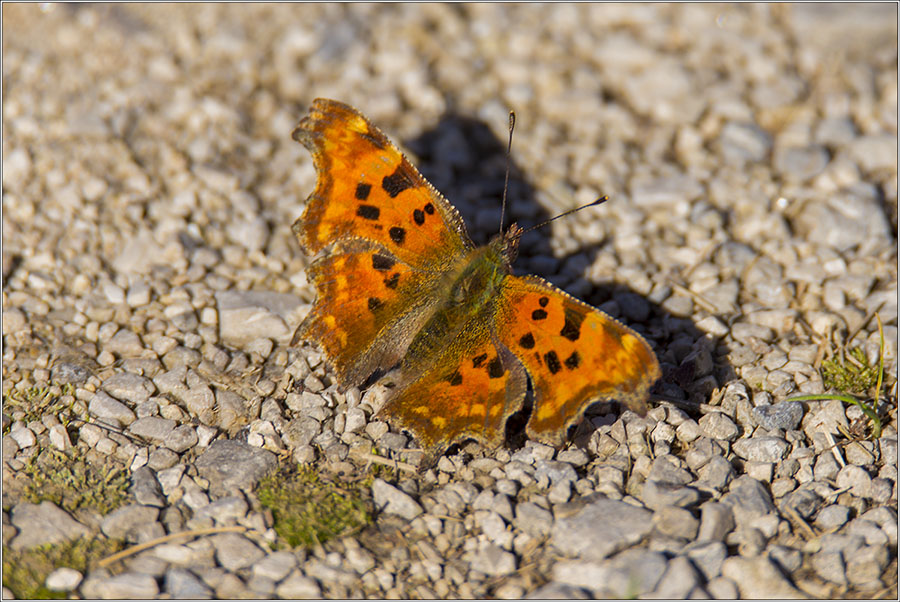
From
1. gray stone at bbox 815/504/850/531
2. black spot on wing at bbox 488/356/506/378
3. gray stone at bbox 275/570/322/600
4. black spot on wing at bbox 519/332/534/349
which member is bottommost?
gray stone at bbox 275/570/322/600

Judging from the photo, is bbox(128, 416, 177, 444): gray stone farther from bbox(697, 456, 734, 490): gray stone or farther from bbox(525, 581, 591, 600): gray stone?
bbox(697, 456, 734, 490): gray stone

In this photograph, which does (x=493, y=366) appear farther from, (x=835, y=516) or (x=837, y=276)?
(x=837, y=276)

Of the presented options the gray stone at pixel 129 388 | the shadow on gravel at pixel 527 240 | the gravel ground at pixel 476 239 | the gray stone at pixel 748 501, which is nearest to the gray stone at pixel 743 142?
the gravel ground at pixel 476 239

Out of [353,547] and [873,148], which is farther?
[873,148]

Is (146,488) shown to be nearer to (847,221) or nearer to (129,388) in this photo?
(129,388)

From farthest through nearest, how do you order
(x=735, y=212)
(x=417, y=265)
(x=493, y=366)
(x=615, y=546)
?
(x=735, y=212)
(x=417, y=265)
(x=493, y=366)
(x=615, y=546)

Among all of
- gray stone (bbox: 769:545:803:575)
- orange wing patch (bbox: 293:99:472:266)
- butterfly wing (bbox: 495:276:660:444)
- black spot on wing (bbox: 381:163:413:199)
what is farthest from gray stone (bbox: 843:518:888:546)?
black spot on wing (bbox: 381:163:413:199)

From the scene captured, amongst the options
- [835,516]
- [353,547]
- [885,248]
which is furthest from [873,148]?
[353,547]
